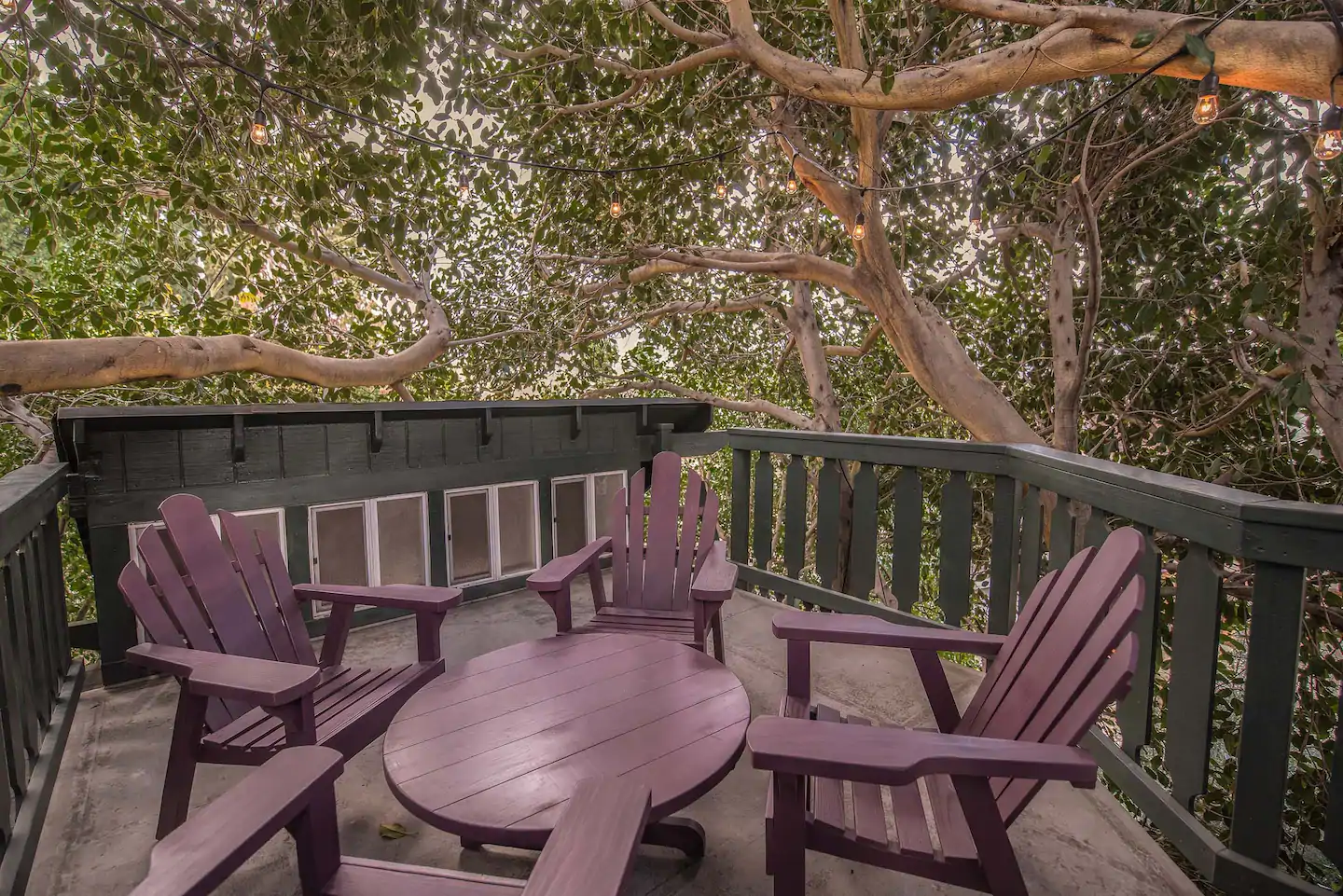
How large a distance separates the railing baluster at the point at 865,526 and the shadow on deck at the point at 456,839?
65cm

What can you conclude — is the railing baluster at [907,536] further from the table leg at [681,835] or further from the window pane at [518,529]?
the window pane at [518,529]

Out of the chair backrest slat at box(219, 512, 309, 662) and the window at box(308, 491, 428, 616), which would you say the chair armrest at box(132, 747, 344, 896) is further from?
the window at box(308, 491, 428, 616)

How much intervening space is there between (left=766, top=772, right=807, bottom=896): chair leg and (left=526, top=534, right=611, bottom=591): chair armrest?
1196 mm

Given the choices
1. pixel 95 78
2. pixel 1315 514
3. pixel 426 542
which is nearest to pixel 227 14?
pixel 95 78

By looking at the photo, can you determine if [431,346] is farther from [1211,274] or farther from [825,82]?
[1211,274]

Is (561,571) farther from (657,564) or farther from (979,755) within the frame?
(979,755)

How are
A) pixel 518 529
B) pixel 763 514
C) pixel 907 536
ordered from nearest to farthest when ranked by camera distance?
pixel 907 536, pixel 763 514, pixel 518 529

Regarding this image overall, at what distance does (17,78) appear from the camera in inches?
121

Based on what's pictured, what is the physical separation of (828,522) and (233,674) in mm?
2653

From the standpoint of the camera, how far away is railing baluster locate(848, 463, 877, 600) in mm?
3020

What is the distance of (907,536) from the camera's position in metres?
2.90

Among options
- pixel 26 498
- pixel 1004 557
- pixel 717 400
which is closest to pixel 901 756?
pixel 1004 557

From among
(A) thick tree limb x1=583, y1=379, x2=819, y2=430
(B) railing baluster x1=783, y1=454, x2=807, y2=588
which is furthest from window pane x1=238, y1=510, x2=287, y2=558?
(A) thick tree limb x1=583, y1=379, x2=819, y2=430

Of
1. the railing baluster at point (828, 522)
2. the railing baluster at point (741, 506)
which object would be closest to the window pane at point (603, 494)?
the railing baluster at point (741, 506)
